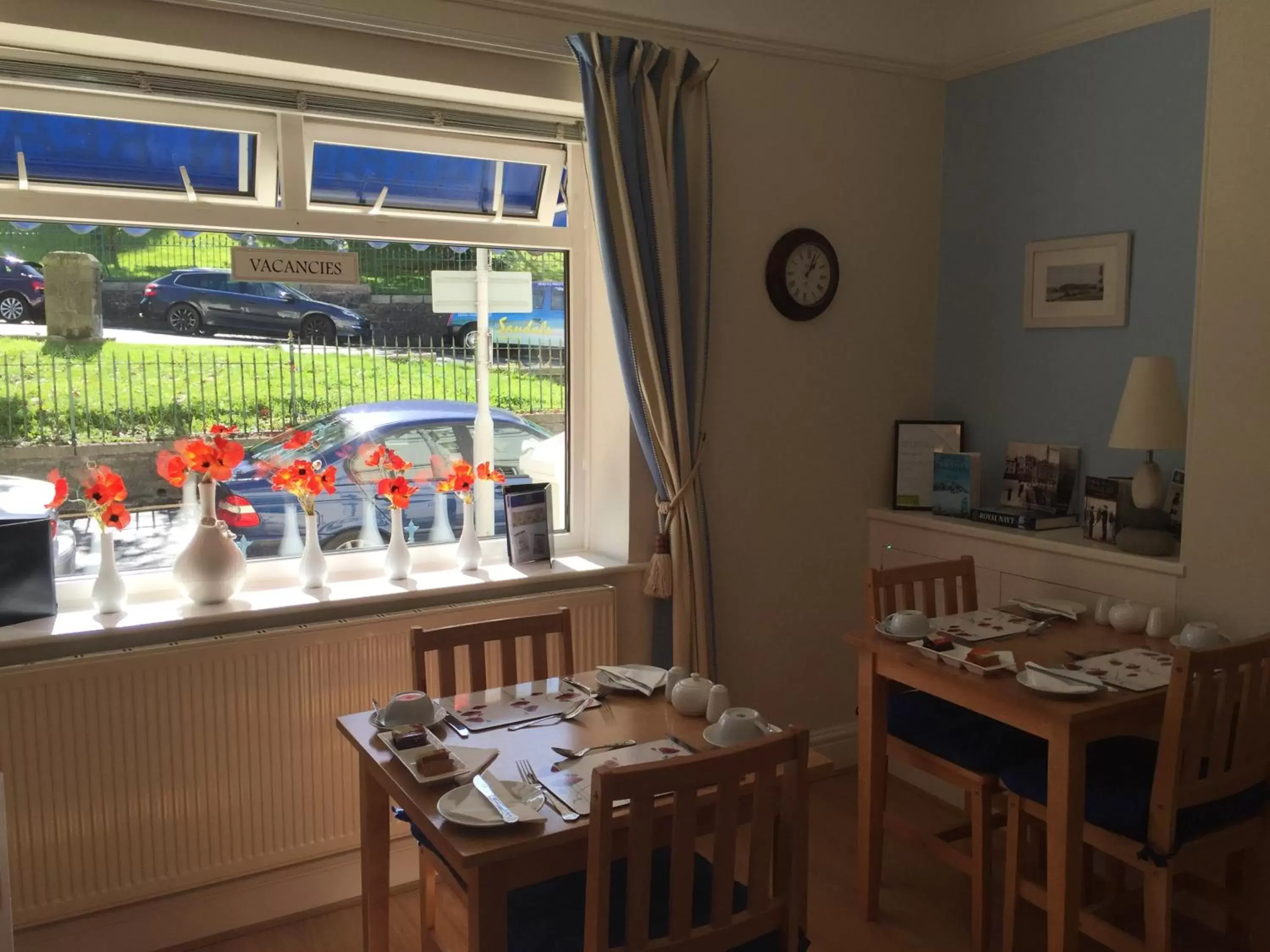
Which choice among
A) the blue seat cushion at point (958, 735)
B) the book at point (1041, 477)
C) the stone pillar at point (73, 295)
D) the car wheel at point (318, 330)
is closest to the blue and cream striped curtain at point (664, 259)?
the blue seat cushion at point (958, 735)

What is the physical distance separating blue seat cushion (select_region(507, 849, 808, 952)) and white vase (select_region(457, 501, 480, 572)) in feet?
4.34

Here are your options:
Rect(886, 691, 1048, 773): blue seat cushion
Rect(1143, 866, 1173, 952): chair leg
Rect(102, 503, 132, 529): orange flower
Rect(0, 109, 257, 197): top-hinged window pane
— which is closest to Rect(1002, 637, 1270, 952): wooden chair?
Rect(1143, 866, 1173, 952): chair leg

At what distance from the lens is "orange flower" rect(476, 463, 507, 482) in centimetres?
337

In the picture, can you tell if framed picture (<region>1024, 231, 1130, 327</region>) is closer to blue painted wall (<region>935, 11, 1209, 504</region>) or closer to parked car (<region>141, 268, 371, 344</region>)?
blue painted wall (<region>935, 11, 1209, 504</region>)

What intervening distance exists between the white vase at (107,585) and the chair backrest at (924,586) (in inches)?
80.4

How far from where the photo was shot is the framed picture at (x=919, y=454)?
3.78 meters

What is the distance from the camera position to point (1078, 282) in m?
3.41

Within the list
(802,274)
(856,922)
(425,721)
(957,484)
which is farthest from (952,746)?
(802,274)

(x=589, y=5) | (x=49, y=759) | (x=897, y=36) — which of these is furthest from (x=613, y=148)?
(x=49, y=759)

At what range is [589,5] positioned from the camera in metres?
3.09

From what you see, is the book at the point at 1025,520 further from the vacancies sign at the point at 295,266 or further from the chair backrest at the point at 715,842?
the vacancies sign at the point at 295,266

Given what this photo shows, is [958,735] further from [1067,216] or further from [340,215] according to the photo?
[340,215]

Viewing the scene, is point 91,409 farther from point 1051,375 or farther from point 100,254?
point 1051,375

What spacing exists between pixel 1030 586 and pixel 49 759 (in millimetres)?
2777
